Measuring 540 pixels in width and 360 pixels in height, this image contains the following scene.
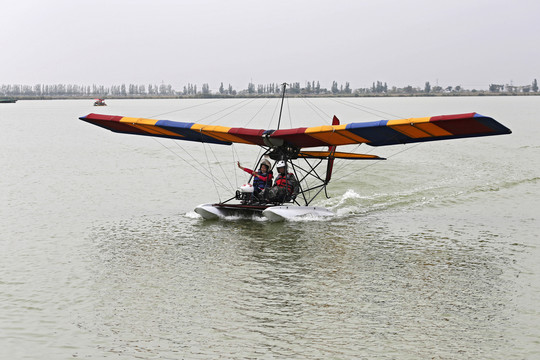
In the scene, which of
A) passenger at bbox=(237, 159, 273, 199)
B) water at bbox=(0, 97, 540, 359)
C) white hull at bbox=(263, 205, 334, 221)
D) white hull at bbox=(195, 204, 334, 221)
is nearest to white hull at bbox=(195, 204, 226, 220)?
white hull at bbox=(195, 204, 334, 221)

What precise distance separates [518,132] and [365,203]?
123ft

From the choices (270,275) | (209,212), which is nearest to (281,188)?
(209,212)

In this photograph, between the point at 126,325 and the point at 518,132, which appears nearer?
the point at 126,325

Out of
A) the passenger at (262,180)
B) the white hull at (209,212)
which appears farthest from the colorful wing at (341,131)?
the white hull at (209,212)

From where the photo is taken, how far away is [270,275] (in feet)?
39.0

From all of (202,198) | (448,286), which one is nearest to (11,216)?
(202,198)

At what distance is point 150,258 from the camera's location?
13.1 metres

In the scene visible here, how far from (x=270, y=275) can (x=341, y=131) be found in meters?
5.28

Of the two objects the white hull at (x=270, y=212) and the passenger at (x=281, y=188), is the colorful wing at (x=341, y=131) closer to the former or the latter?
the passenger at (x=281, y=188)

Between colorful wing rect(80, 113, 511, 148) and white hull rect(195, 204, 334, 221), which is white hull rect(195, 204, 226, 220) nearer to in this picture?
white hull rect(195, 204, 334, 221)

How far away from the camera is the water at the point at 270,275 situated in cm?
869

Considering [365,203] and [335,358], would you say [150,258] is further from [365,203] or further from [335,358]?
[365,203]

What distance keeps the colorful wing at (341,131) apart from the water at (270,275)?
2.32 m

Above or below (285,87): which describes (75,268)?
below
